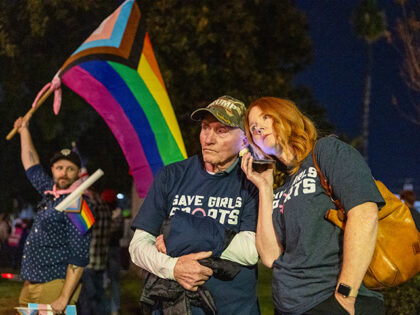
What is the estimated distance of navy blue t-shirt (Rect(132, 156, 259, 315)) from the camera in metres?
3.46

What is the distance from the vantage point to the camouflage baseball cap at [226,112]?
3.58 m

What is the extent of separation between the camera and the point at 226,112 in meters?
3.62

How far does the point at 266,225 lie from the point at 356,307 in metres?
0.66

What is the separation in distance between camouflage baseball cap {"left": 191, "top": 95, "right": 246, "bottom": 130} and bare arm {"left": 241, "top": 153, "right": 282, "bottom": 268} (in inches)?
17.5

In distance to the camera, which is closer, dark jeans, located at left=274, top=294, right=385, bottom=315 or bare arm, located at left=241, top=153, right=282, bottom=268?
dark jeans, located at left=274, top=294, right=385, bottom=315

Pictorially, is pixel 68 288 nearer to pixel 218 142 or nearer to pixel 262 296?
pixel 218 142

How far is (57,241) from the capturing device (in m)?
5.34

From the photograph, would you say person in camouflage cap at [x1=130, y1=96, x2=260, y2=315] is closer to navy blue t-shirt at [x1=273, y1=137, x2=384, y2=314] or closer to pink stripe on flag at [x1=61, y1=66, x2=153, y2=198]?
navy blue t-shirt at [x1=273, y1=137, x2=384, y2=314]

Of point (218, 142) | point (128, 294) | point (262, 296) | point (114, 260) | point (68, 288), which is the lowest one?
point (262, 296)

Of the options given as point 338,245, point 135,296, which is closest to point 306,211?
point 338,245

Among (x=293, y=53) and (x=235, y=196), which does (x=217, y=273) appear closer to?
(x=235, y=196)

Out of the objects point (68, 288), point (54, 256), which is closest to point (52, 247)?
point (54, 256)

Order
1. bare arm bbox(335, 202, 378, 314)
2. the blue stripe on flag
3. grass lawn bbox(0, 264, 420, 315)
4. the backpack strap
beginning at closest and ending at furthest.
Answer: bare arm bbox(335, 202, 378, 314) < the backpack strap < the blue stripe on flag < grass lawn bbox(0, 264, 420, 315)

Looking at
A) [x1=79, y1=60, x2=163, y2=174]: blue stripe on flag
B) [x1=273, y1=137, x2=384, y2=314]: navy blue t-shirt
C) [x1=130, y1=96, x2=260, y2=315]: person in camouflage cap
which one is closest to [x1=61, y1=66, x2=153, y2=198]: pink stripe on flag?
[x1=79, y1=60, x2=163, y2=174]: blue stripe on flag
